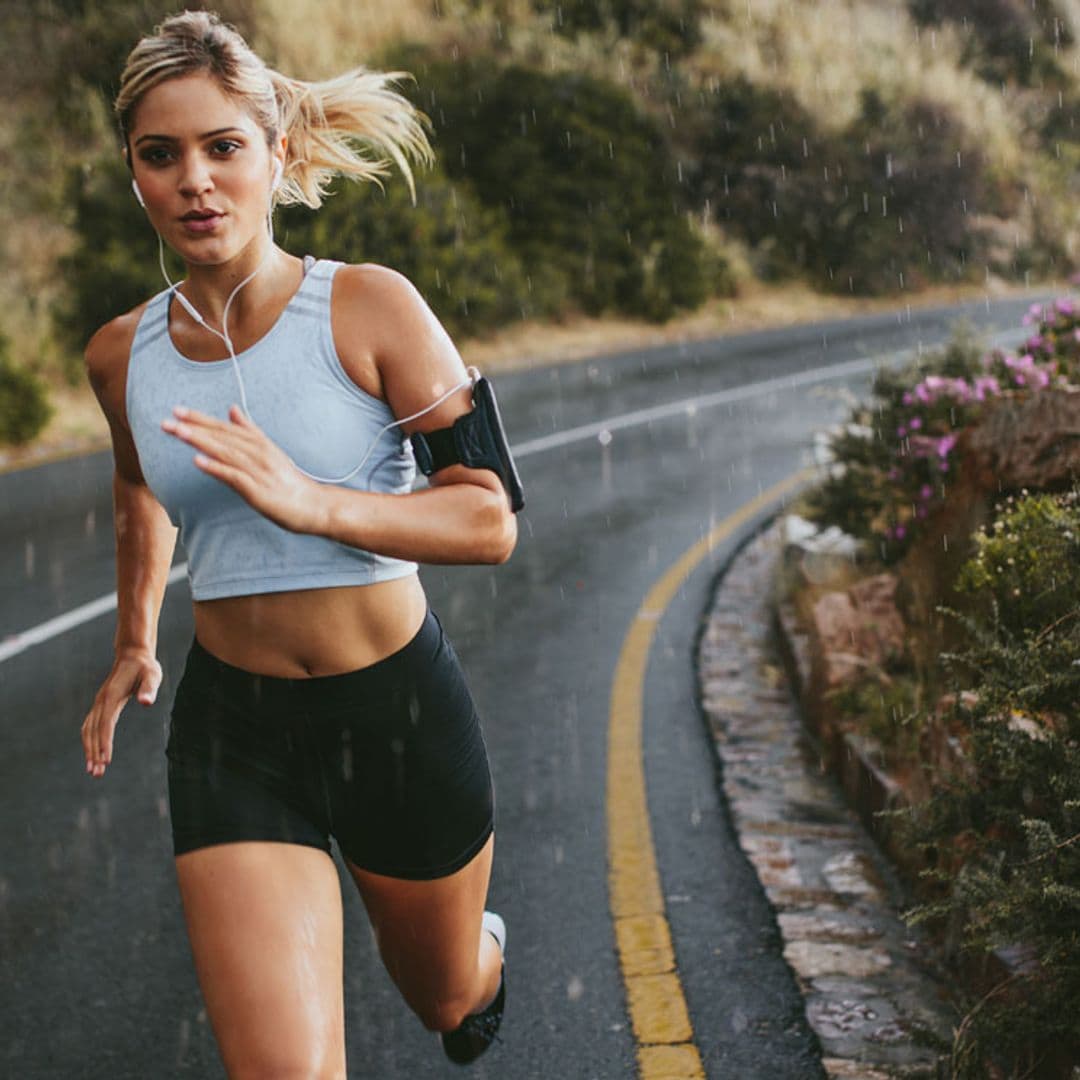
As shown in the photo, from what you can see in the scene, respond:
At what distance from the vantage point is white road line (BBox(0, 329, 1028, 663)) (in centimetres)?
869

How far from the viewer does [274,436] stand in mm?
2750

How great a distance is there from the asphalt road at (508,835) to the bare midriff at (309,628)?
163 centimetres

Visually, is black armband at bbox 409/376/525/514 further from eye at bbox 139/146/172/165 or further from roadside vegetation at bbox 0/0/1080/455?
roadside vegetation at bbox 0/0/1080/455

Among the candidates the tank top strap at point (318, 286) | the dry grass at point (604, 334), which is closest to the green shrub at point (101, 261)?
the dry grass at point (604, 334)

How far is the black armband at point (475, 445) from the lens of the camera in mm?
2777

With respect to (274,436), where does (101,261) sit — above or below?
below

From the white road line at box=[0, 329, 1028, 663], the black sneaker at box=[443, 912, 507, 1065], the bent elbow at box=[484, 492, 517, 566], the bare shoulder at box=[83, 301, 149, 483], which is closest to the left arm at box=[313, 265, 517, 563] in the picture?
the bent elbow at box=[484, 492, 517, 566]

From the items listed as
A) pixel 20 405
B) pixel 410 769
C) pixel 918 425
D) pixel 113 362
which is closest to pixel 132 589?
pixel 113 362

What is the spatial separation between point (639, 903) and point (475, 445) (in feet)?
8.97

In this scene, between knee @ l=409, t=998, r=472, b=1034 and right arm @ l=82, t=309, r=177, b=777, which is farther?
knee @ l=409, t=998, r=472, b=1034

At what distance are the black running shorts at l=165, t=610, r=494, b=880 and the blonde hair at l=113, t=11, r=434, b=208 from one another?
943 mm

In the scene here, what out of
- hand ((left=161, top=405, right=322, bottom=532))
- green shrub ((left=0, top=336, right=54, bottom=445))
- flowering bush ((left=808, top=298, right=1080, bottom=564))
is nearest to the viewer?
hand ((left=161, top=405, right=322, bottom=532))

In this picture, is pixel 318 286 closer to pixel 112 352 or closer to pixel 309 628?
pixel 112 352

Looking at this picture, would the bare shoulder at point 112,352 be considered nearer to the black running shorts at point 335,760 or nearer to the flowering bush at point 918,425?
the black running shorts at point 335,760
